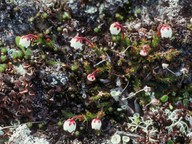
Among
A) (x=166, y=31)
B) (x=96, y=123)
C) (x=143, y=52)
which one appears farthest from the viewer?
(x=143, y=52)

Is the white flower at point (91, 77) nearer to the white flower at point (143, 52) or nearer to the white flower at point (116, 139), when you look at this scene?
the white flower at point (143, 52)

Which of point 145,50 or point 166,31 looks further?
point 145,50

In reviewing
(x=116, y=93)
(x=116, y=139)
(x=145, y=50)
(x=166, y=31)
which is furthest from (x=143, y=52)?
(x=116, y=139)

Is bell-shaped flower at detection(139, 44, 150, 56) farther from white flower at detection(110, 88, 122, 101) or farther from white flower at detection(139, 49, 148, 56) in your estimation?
white flower at detection(110, 88, 122, 101)

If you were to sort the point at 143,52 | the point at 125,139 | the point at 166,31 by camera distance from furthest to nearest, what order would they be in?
the point at 125,139
the point at 143,52
the point at 166,31

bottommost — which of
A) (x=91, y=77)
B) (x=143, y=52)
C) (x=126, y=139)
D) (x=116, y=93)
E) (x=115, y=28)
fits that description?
(x=126, y=139)

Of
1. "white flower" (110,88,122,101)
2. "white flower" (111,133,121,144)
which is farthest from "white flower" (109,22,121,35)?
"white flower" (111,133,121,144)

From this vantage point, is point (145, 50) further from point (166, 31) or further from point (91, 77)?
point (91, 77)

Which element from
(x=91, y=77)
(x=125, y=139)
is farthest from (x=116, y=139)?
(x=91, y=77)

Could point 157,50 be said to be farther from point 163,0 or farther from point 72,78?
point 72,78

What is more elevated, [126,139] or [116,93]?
[116,93]

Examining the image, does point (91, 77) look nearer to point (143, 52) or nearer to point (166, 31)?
point (143, 52)

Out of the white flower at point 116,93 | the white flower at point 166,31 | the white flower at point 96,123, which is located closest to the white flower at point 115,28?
the white flower at point 166,31
